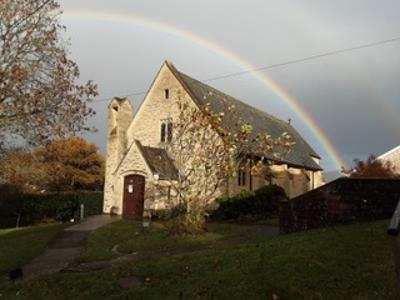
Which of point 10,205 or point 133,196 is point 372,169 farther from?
point 10,205

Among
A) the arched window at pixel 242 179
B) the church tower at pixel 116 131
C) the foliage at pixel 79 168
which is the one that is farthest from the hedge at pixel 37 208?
the foliage at pixel 79 168

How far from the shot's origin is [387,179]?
502 inches

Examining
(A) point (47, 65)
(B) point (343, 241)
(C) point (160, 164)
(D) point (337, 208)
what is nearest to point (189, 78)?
(C) point (160, 164)

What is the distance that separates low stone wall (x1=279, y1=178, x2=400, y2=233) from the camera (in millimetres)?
12719

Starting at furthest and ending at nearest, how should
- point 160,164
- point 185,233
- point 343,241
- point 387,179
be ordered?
point 160,164
point 185,233
point 387,179
point 343,241

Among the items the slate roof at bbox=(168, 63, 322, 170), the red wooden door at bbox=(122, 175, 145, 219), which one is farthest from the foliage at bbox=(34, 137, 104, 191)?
the red wooden door at bbox=(122, 175, 145, 219)

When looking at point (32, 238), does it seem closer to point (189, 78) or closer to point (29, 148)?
point (29, 148)

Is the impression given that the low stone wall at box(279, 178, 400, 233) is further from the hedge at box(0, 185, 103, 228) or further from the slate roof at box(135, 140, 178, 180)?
the hedge at box(0, 185, 103, 228)

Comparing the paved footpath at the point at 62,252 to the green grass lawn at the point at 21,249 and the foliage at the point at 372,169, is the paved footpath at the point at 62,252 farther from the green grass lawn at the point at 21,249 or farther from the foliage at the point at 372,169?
the foliage at the point at 372,169

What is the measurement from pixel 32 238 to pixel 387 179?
14.2m

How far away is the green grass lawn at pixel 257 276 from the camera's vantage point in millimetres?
6848

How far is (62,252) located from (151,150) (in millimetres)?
12878

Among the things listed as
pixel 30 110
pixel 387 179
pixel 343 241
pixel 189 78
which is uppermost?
pixel 189 78

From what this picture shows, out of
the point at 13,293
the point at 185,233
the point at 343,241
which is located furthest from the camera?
the point at 185,233
